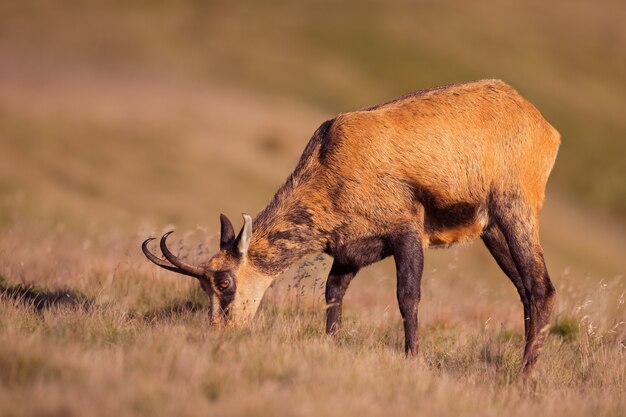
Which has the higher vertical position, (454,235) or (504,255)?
(454,235)

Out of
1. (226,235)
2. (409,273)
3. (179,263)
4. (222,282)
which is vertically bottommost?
(222,282)

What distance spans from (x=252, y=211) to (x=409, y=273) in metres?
13.1

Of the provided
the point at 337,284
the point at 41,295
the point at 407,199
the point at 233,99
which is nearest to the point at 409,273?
the point at 407,199

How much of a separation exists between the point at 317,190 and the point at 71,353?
10.6 feet

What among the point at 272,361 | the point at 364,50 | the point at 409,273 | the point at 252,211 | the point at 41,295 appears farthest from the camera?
the point at 364,50

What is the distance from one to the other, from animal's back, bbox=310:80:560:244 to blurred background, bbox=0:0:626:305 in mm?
A: 1867

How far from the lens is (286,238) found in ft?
28.8

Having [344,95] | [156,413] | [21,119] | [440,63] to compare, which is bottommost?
[156,413]

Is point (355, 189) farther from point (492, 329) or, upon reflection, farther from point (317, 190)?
point (492, 329)

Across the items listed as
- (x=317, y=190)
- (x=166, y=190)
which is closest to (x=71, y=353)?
(x=317, y=190)

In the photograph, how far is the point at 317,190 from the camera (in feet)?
28.9

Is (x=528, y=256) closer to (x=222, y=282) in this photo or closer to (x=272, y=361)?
(x=222, y=282)

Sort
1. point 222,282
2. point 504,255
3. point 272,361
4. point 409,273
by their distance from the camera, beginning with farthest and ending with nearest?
point 504,255 < point 409,273 < point 222,282 < point 272,361

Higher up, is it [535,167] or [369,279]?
[535,167]
